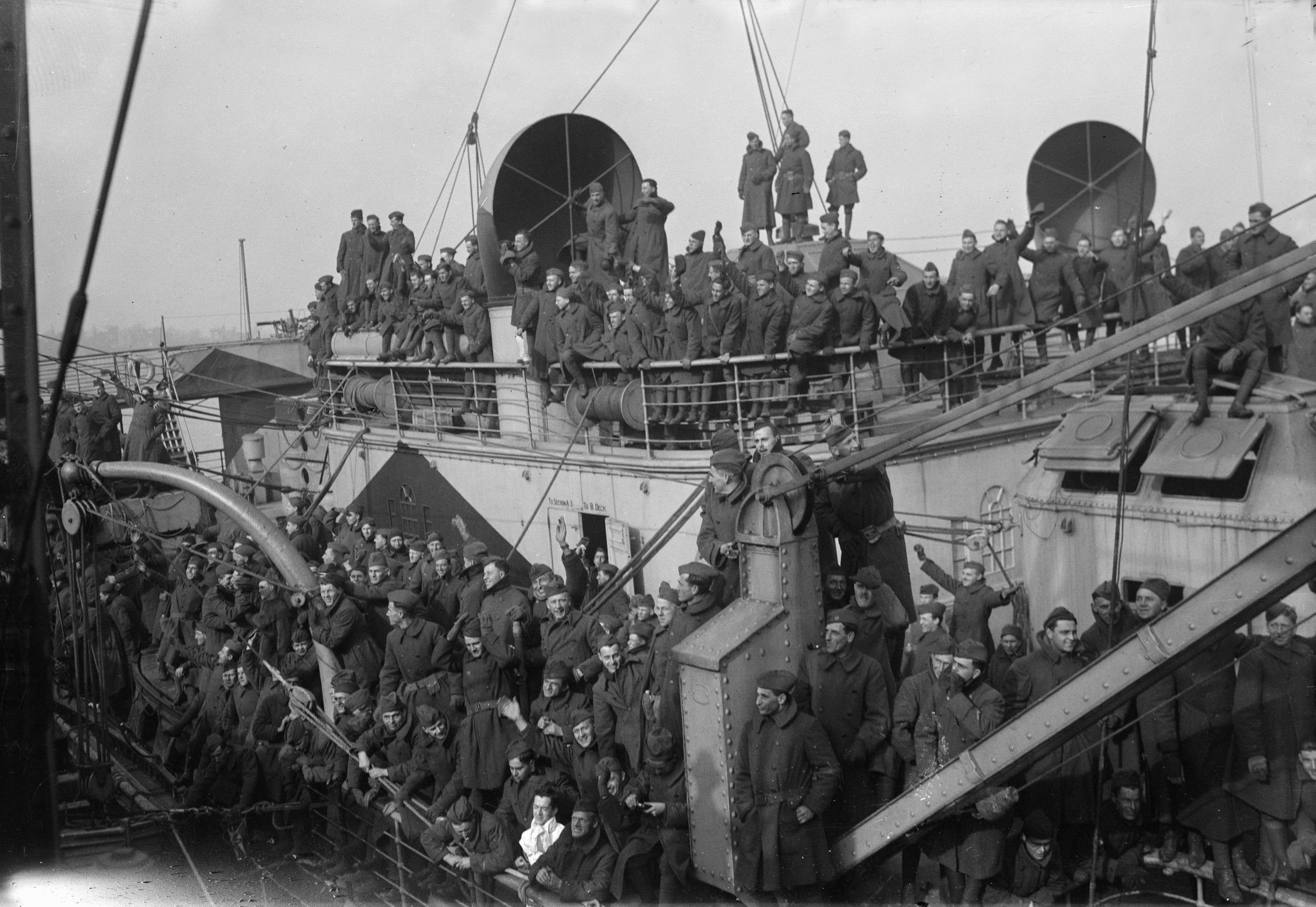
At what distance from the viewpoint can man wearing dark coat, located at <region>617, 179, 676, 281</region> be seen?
14211 millimetres

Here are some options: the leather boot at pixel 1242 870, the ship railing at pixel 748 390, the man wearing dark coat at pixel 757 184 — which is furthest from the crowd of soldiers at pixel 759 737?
the man wearing dark coat at pixel 757 184

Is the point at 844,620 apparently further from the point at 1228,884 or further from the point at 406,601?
the point at 406,601

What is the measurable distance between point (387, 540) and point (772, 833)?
7.61 meters

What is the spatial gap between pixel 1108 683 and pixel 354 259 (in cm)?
1426

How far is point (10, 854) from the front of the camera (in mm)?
5289

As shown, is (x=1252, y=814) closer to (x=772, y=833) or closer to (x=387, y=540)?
(x=772, y=833)

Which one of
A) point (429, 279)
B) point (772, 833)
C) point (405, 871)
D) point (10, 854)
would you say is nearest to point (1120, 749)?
point (772, 833)

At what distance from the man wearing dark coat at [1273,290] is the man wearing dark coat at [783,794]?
4.76m

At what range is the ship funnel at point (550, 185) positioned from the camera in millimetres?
15328

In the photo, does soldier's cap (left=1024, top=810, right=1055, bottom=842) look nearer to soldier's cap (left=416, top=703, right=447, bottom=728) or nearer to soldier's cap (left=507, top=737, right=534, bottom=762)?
soldier's cap (left=507, top=737, right=534, bottom=762)

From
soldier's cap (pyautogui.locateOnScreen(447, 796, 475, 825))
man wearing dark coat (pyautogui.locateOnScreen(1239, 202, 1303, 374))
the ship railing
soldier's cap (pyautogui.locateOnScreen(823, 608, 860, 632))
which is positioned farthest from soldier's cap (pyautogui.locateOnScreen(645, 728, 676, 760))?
man wearing dark coat (pyautogui.locateOnScreen(1239, 202, 1303, 374))

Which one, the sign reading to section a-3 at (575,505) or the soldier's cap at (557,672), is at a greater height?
the sign reading to section a-3 at (575,505)

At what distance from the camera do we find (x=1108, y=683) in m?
5.01

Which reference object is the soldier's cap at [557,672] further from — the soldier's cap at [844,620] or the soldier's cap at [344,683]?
the soldier's cap at [344,683]
